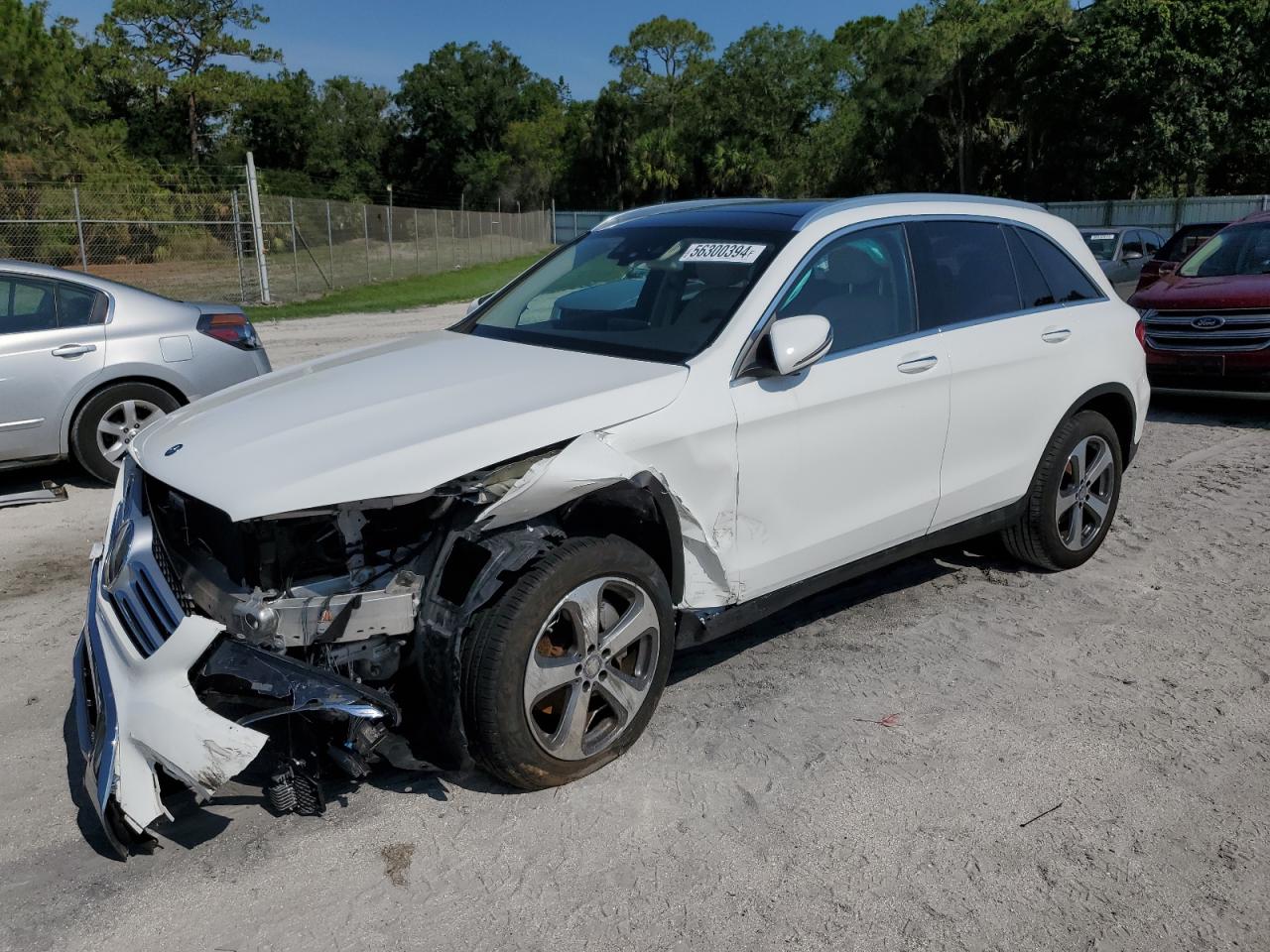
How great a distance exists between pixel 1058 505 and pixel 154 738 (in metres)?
4.11

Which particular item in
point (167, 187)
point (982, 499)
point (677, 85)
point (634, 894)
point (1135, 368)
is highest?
point (677, 85)

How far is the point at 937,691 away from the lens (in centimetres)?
413

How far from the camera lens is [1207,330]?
909 cm

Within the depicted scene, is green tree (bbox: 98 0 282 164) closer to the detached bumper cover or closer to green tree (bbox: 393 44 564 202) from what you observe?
green tree (bbox: 393 44 564 202)

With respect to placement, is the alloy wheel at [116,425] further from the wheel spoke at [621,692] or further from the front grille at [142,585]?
the wheel spoke at [621,692]

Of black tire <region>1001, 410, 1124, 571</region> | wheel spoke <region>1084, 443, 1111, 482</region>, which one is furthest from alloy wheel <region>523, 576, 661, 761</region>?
wheel spoke <region>1084, 443, 1111, 482</region>

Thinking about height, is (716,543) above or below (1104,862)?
above

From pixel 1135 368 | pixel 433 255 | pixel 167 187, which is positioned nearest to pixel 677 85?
pixel 433 255

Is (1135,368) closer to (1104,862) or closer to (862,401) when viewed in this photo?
(862,401)

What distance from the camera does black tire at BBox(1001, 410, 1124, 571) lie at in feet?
16.6

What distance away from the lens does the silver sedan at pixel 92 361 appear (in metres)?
6.75

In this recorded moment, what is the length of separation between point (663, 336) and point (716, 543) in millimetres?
810

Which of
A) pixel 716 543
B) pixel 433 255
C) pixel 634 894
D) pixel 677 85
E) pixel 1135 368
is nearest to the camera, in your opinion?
pixel 634 894

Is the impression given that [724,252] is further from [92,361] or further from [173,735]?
[92,361]
